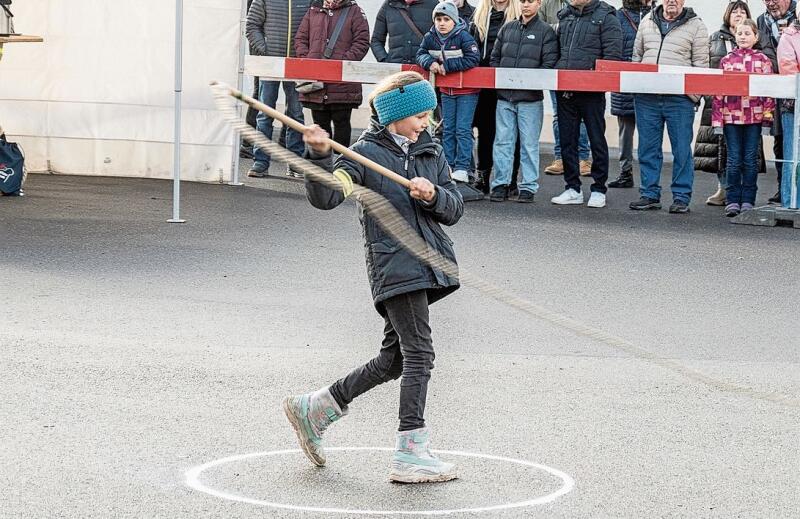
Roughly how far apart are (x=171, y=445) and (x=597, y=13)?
335 inches

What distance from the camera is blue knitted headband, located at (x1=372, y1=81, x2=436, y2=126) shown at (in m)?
5.70

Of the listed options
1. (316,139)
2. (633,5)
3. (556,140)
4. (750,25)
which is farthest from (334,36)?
(316,139)

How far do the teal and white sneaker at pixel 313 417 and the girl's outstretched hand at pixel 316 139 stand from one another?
113 cm

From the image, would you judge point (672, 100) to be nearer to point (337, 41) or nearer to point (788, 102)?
point (788, 102)

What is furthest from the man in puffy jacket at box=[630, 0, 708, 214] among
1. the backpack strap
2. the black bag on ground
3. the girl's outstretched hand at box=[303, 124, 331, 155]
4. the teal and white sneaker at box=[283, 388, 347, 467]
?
the girl's outstretched hand at box=[303, 124, 331, 155]

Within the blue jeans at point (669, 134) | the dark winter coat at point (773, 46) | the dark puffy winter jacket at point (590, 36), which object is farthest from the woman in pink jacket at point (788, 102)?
the dark puffy winter jacket at point (590, 36)

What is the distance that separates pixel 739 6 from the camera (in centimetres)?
1334

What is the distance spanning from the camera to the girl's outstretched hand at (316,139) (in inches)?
207

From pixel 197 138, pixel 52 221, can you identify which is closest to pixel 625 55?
→ pixel 197 138

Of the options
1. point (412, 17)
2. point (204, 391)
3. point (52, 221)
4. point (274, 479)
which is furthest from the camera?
point (412, 17)

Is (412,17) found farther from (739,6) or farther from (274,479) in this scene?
(274,479)

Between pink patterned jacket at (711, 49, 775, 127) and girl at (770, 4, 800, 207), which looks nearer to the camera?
girl at (770, 4, 800, 207)

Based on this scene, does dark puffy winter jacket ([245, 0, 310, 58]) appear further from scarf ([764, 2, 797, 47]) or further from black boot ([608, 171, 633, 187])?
scarf ([764, 2, 797, 47])

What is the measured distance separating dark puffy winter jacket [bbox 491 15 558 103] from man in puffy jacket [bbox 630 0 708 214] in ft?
2.70
